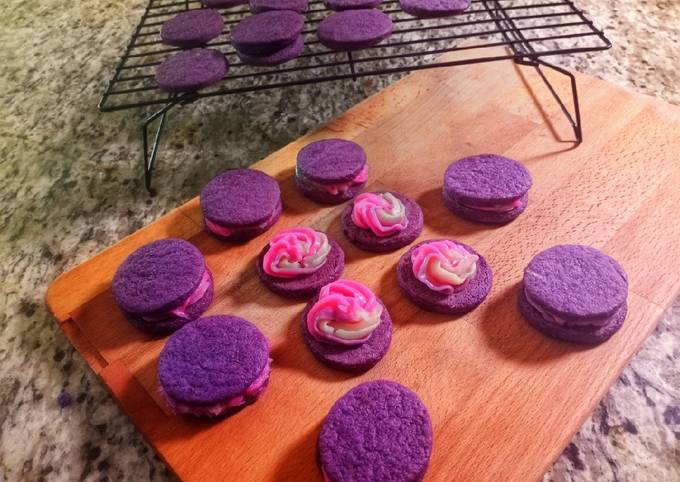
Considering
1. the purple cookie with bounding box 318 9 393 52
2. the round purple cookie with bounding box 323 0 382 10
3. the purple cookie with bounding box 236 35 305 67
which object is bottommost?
the purple cookie with bounding box 236 35 305 67

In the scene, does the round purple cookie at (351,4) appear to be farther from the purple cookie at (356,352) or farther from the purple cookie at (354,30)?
the purple cookie at (356,352)

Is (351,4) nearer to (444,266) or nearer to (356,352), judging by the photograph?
(444,266)

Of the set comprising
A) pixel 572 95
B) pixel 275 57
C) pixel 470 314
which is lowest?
pixel 470 314

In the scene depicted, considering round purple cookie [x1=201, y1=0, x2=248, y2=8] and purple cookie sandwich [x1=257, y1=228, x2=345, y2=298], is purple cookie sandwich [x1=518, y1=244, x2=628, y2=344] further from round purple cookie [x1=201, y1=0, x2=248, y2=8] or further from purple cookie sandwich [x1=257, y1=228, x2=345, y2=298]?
round purple cookie [x1=201, y1=0, x2=248, y2=8]

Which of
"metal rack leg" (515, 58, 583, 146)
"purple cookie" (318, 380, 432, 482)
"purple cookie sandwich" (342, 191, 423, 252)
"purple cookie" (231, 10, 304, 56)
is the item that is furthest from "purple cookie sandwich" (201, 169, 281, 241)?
"metal rack leg" (515, 58, 583, 146)

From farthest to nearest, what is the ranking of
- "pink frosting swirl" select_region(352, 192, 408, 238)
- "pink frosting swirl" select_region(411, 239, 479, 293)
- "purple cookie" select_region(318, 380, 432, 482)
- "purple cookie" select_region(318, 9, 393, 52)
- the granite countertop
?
"purple cookie" select_region(318, 9, 393, 52) < "pink frosting swirl" select_region(352, 192, 408, 238) < "pink frosting swirl" select_region(411, 239, 479, 293) < the granite countertop < "purple cookie" select_region(318, 380, 432, 482)

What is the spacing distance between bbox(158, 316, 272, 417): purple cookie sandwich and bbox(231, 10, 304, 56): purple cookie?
601 mm

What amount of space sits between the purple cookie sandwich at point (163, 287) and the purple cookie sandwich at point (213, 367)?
6 cm

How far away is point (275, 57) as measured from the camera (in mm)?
1137

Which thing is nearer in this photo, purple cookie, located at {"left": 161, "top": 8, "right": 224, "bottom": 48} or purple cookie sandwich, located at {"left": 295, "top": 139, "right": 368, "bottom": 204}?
purple cookie sandwich, located at {"left": 295, "top": 139, "right": 368, "bottom": 204}

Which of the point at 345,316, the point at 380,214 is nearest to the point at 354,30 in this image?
the point at 380,214

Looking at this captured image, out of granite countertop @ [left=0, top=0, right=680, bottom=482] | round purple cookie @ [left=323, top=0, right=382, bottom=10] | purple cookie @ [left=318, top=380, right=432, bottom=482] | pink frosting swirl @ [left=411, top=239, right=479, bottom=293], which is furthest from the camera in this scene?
round purple cookie @ [left=323, top=0, right=382, bottom=10]

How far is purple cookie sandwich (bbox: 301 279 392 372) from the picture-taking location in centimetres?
87

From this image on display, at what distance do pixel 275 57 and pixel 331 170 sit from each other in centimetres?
28
